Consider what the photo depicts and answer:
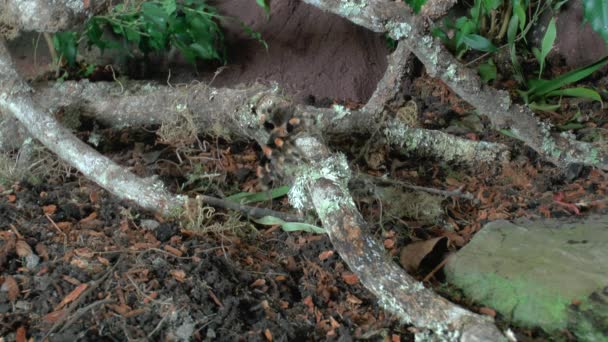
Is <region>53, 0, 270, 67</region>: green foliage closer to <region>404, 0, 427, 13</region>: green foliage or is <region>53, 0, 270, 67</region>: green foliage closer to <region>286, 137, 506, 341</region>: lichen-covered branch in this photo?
<region>404, 0, 427, 13</region>: green foliage

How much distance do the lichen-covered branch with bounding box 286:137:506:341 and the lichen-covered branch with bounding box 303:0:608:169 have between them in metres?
0.57

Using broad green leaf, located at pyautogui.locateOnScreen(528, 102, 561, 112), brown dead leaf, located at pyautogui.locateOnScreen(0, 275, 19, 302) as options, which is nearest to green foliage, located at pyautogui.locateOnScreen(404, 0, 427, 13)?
broad green leaf, located at pyautogui.locateOnScreen(528, 102, 561, 112)

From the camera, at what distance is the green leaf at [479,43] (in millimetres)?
2287

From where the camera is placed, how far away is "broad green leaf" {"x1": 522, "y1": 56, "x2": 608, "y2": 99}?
7.55 ft

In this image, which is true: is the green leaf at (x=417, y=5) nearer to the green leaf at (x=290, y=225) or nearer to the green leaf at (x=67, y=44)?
the green leaf at (x=290, y=225)

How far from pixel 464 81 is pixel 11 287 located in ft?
5.12

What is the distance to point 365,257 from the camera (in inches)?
57.0

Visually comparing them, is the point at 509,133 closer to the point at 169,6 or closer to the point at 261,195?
the point at 261,195

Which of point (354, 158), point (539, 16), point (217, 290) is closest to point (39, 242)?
point (217, 290)

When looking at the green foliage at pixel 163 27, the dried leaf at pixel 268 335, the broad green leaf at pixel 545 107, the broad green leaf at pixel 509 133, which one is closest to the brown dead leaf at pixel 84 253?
the dried leaf at pixel 268 335

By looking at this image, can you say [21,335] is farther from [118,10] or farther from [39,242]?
[118,10]

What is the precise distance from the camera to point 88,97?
2.26 meters

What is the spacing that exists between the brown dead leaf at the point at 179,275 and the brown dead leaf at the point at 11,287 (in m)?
0.35

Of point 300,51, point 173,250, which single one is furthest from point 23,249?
point 300,51
